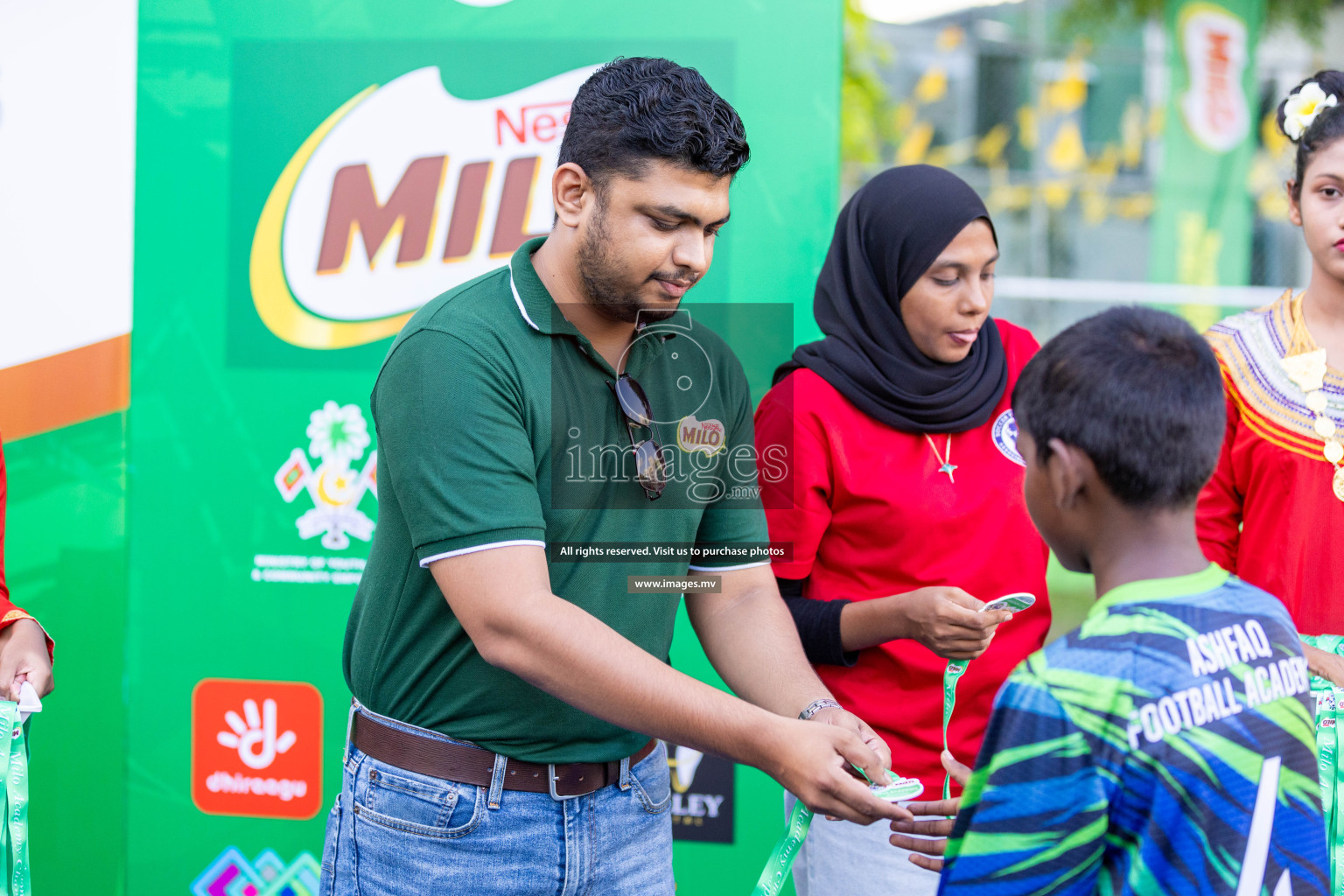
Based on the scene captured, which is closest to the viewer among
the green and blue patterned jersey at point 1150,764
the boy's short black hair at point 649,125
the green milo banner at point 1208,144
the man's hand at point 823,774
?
the green and blue patterned jersey at point 1150,764

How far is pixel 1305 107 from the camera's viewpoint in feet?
6.57

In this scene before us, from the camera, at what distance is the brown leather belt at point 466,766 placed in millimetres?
1511

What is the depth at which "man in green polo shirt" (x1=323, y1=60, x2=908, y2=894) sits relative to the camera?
140 cm

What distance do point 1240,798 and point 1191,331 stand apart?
0.46m

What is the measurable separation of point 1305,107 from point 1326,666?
3.09 feet

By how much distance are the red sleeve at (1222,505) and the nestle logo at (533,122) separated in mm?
1374

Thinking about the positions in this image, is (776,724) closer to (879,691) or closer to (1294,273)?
(879,691)

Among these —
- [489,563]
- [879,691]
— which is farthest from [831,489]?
[489,563]

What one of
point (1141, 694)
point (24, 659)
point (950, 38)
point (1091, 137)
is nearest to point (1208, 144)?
point (1091, 137)

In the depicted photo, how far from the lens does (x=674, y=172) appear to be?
4.91ft

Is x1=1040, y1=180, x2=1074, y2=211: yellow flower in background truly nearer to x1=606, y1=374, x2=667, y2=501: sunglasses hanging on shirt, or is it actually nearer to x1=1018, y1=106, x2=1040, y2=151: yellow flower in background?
x1=1018, y1=106, x2=1040, y2=151: yellow flower in background

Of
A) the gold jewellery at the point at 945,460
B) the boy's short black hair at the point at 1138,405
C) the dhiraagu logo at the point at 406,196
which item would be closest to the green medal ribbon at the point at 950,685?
the gold jewellery at the point at 945,460

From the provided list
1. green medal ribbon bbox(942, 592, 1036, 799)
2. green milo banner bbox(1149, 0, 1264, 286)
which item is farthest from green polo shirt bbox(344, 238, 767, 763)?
green milo banner bbox(1149, 0, 1264, 286)

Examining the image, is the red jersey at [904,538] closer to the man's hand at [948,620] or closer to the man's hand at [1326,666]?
the man's hand at [948,620]
